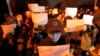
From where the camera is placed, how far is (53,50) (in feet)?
9.43

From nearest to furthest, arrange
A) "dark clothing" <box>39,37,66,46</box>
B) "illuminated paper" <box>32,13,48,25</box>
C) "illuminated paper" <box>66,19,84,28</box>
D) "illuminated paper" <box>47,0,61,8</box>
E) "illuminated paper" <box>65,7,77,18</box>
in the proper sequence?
"dark clothing" <box>39,37,66,46</box> → "illuminated paper" <box>32,13,48,25</box> → "illuminated paper" <box>66,19,84,28</box> → "illuminated paper" <box>65,7,77,18</box> → "illuminated paper" <box>47,0,61,8</box>

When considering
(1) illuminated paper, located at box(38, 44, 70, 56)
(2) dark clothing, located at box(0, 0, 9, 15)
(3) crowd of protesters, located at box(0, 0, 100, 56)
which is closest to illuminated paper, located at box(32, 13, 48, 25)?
(3) crowd of protesters, located at box(0, 0, 100, 56)

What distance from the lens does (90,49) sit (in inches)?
147

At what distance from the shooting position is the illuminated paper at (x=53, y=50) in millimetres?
2855

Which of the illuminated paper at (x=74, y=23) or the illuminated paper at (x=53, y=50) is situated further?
the illuminated paper at (x=74, y=23)

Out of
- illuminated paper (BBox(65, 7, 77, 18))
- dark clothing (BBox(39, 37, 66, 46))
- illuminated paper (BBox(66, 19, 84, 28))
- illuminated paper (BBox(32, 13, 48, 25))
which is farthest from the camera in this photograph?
illuminated paper (BBox(65, 7, 77, 18))

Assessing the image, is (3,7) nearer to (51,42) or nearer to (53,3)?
(53,3)

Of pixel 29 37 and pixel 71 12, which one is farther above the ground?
pixel 71 12

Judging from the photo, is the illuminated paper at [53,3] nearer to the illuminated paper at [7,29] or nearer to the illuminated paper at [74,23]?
the illuminated paper at [74,23]

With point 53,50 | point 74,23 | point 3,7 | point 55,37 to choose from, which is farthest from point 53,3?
point 53,50

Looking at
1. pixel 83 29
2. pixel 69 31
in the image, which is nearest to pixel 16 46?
pixel 69 31

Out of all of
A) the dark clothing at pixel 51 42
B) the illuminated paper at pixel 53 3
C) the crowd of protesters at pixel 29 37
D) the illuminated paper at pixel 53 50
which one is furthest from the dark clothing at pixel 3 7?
the illuminated paper at pixel 53 50

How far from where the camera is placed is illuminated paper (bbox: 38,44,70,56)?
2.86 m

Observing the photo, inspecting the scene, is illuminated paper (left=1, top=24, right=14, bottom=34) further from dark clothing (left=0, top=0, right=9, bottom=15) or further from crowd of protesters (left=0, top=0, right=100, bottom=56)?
dark clothing (left=0, top=0, right=9, bottom=15)
